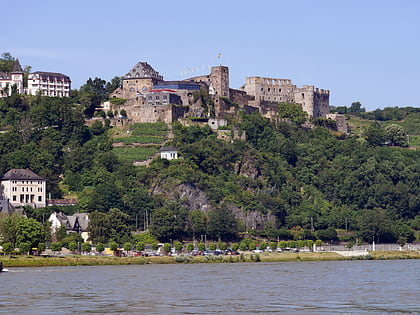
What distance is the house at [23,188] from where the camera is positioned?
414ft

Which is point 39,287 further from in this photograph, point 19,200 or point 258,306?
point 19,200

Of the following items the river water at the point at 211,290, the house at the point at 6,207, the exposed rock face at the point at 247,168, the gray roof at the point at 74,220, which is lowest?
the river water at the point at 211,290

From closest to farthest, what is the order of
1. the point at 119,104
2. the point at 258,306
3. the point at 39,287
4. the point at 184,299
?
the point at 258,306 < the point at 184,299 < the point at 39,287 < the point at 119,104

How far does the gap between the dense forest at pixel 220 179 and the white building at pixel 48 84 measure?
2.57 m

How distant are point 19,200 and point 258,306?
78120 millimetres

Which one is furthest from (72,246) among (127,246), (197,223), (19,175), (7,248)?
(19,175)

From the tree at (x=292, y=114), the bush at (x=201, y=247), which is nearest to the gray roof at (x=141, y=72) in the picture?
the tree at (x=292, y=114)

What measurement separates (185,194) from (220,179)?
8.58 meters

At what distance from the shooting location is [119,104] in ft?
490

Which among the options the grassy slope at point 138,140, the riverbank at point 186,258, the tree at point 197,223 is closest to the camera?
the riverbank at point 186,258

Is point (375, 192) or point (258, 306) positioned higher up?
point (375, 192)

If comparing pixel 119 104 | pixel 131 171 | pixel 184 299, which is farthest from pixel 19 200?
pixel 184 299

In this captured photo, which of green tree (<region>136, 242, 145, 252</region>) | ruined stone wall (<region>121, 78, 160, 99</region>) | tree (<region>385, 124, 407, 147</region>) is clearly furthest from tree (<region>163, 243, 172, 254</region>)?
tree (<region>385, 124, 407, 147</region>)

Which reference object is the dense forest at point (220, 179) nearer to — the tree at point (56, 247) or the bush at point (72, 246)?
the bush at point (72, 246)
